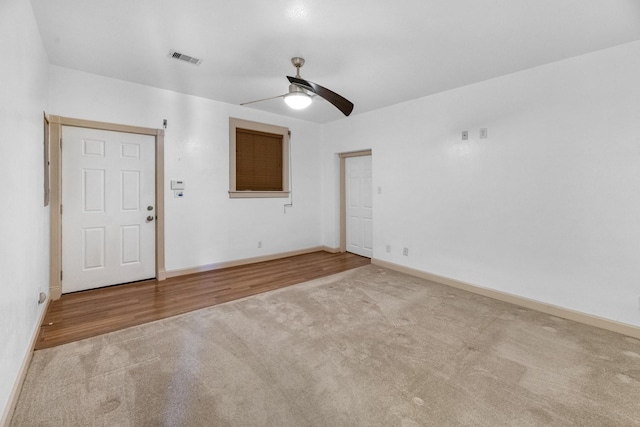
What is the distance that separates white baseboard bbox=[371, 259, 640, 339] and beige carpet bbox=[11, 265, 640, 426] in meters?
0.12

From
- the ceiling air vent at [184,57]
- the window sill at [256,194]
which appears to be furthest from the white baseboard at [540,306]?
the ceiling air vent at [184,57]

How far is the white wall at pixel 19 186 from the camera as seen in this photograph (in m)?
1.59

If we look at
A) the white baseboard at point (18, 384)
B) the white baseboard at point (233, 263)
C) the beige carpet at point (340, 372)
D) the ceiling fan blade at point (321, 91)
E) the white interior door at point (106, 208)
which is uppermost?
the ceiling fan blade at point (321, 91)

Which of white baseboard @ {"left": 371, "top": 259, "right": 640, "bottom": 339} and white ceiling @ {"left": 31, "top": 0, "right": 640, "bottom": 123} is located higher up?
white ceiling @ {"left": 31, "top": 0, "right": 640, "bottom": 123}

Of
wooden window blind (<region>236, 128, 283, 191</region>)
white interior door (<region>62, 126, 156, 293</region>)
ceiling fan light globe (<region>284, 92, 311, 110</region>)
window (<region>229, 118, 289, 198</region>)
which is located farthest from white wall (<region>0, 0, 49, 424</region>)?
wooden window blind (<region>236, 128, 283, 191</region>)

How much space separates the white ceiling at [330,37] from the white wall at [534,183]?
0.35 m

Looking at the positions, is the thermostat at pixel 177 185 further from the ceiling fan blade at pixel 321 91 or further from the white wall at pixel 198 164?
the ceiling fan blade at pixel 321 91

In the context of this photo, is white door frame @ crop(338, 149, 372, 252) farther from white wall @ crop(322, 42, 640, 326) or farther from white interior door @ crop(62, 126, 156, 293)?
white interior door @ crop(62, 126, 156, 293)

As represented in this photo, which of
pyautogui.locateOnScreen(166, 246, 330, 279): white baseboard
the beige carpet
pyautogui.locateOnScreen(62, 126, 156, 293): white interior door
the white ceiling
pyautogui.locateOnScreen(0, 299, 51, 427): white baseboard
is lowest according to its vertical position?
the beige carpet

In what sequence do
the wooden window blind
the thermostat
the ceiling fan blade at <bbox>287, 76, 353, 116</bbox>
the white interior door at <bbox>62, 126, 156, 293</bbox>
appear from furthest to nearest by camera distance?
1. the wooden window blind
2. the thermostat
3. the white interior door at <bbox>62, 126, 156, 293</bbox>
4. the ceiling fan blade at <bbox>287, 76, 353, 116</bbox>

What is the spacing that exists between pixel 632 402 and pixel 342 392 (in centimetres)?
180

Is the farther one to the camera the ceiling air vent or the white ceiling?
the ceiling air vent

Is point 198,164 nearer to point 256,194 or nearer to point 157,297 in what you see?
point 256,194

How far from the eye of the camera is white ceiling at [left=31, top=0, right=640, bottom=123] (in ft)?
7.32
